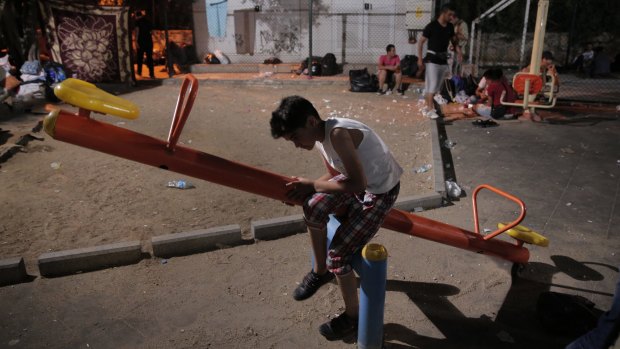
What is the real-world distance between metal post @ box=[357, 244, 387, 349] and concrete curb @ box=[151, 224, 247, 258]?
1819 mm

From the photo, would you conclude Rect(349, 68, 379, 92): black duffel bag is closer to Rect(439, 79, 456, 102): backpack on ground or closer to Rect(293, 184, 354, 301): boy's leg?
Rect(439, 79, 456, 102): backpack on ground

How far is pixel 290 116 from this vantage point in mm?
2523

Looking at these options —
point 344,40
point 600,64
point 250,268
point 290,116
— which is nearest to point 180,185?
point 250,268

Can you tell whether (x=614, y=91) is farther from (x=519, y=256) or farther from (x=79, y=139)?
(x=79, y=139)

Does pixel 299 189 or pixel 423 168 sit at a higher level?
pixel 299 189

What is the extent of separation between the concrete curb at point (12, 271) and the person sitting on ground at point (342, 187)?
2.38m

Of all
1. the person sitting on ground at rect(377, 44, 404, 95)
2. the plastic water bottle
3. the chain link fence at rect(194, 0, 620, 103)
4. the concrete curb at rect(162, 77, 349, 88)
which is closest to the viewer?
the plastic water bottle

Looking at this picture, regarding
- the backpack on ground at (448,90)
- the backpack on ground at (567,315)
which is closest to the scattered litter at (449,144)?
the backpack on ground at (448,90)

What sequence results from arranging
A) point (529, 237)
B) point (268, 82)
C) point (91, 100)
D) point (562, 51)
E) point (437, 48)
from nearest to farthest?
point (91, 100), point (529, 237), point (437, 48), point (268, 82), point (562, 51)

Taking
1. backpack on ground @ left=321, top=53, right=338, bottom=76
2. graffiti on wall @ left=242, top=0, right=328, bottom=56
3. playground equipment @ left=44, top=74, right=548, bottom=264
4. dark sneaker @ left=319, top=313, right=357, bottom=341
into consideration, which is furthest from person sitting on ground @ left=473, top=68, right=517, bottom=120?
graffiti on wall @ left=242, top=0, right=328, bottom=56

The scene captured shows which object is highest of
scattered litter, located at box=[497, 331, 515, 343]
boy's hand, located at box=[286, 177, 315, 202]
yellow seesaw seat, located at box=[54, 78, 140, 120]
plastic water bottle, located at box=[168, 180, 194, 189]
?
yellow seesaw seat, located at box=[54, 78, 140, 120]

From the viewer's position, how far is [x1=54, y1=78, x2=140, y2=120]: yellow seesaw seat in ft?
7.09

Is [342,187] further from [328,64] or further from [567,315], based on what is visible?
[328,64]

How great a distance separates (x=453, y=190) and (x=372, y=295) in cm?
302
